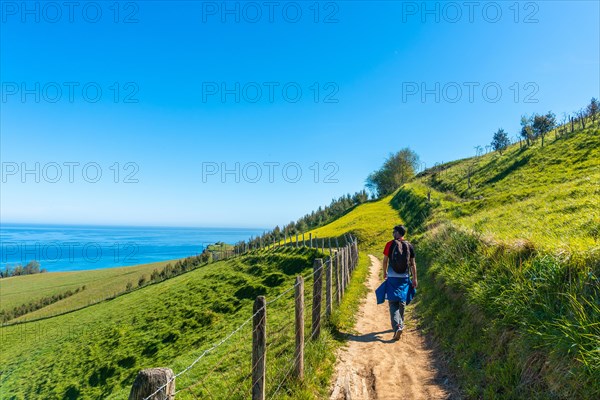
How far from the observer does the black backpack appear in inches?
314

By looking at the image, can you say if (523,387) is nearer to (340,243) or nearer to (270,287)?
(270,287)

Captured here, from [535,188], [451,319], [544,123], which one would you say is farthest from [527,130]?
[451,319]

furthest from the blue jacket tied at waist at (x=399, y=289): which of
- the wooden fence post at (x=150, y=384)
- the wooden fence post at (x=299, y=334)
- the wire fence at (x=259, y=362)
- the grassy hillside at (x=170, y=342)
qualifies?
the wooden fence post at (x=150, y=384)

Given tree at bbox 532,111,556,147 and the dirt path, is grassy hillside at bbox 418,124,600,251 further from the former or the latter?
tree at bbox 532,111,556,147

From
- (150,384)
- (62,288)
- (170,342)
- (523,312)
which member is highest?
(150,384)

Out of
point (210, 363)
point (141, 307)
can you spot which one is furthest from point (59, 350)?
point (210, 363)

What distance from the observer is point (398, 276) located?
26.4ft

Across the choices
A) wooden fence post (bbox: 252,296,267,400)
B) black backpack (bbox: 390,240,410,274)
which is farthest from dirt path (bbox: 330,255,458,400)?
black backpack (bbox: 390,240,410,274)

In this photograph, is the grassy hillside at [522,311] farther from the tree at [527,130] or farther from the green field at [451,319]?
the tree at [527,130]

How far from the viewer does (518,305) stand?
5465 mm

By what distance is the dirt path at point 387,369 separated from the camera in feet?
18.0

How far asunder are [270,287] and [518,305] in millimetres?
18211

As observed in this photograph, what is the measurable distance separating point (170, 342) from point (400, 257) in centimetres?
1601

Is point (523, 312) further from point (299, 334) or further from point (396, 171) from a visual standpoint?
point (396, 171)
